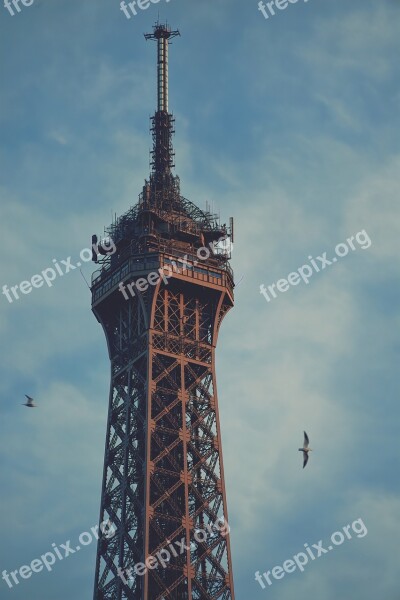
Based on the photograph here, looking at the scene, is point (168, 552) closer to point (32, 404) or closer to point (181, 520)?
point (181, 520)

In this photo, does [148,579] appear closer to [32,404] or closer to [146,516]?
[146,516]

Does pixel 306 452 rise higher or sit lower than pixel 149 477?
lower

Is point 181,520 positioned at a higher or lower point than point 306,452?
higher

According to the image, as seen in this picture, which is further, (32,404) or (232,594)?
(232,594)

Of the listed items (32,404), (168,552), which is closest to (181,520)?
(168,552)

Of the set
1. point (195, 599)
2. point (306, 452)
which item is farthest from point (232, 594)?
point (306, 452)

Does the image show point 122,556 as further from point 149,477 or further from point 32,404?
point 32,404

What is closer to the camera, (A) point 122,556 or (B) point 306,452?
(B) point 306,452
